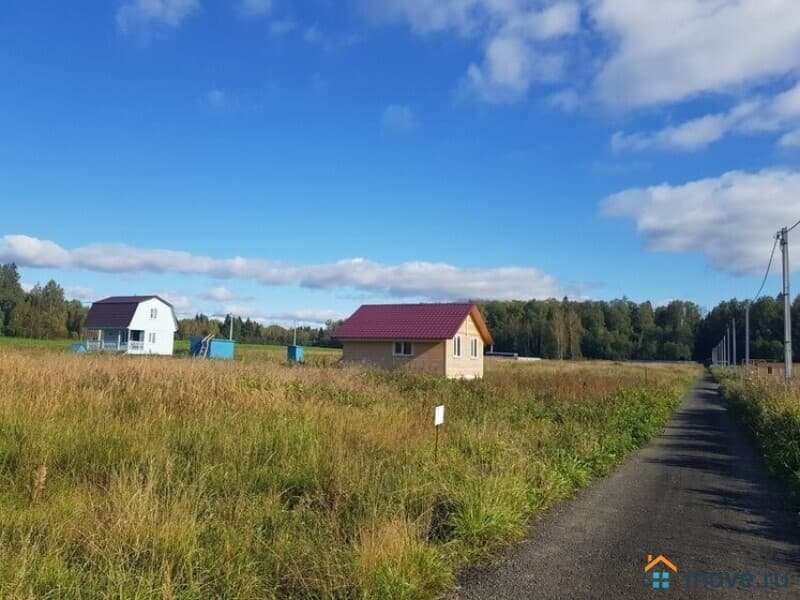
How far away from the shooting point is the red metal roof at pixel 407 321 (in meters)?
33.3

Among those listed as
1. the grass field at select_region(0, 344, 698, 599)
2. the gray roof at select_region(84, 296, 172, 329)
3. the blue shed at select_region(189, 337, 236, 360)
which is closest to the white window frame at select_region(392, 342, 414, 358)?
the blue shed at select_region(189, 337, 236, 360)

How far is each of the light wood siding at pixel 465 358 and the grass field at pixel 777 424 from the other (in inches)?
639

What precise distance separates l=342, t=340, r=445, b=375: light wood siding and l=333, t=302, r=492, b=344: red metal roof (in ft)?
2.06

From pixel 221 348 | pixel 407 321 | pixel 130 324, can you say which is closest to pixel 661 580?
pixel 407 321

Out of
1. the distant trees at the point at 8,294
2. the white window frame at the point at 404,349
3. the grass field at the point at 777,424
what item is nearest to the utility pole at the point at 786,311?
the grass field at the point at 777,424

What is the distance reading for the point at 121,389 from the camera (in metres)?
10.2

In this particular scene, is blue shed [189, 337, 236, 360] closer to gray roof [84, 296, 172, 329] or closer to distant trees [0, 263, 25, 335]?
gray roof [84, 296, 172, 329]

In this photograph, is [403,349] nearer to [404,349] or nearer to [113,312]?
[404,349]

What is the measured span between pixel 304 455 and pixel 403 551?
2892mm

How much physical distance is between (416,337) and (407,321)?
1.85m

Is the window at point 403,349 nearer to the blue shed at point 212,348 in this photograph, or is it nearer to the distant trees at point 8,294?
the blue shed at point 212,348

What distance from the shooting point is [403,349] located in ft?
113

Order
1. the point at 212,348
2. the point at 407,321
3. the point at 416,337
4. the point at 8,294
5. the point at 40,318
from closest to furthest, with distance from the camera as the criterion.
→ the point at 416,337, the point at 407,321, the point at 212,348, the point at 40,318, the point at 8,294

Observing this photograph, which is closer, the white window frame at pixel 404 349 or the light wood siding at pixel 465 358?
the light wood siding at pixel 465 358
